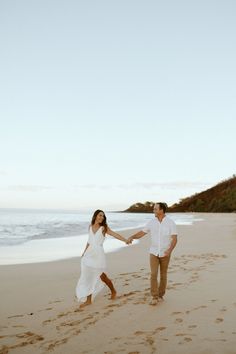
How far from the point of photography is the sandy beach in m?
4.38

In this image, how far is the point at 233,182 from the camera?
236 ft

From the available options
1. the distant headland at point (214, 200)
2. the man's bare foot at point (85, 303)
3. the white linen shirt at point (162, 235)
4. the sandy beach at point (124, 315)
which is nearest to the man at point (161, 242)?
the white linen shirt at point (162, 235)

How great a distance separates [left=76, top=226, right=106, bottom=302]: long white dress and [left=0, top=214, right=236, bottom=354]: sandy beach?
11.4 inches

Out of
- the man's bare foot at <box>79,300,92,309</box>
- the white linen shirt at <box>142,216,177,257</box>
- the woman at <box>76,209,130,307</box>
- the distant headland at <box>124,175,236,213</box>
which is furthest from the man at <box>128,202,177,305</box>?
the distant headland at <box>124,175,236,213</box>

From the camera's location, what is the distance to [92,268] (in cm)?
661

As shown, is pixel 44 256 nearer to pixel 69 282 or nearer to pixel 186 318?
pixel 69 282

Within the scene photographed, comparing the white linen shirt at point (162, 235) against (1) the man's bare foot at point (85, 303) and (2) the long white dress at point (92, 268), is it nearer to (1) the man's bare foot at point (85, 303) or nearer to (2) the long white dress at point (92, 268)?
(2) the long white dress at point (92, 268)

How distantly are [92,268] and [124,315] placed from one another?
4.11ft

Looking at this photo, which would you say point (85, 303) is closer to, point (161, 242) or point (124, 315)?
point (124, 315)

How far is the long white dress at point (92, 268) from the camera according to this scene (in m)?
6.56

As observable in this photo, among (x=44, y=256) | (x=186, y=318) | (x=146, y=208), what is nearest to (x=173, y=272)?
(x=186, y=318)

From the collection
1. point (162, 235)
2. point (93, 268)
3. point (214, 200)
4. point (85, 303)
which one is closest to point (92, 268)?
point (93, 268)

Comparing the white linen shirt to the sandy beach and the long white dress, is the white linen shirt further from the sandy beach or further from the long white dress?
the long white dress

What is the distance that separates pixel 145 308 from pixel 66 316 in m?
1.24
